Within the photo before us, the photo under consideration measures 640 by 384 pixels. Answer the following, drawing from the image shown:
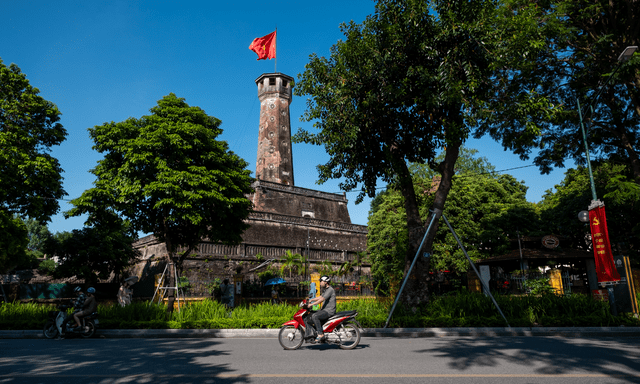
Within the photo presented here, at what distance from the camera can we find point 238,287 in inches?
816

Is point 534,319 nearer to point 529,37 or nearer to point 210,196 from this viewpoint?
point 529,37

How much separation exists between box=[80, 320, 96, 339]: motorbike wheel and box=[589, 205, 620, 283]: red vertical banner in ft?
50.0

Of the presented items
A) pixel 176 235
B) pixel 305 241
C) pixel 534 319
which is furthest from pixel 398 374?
pixel 305 241

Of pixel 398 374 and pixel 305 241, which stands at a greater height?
pixel 305 241

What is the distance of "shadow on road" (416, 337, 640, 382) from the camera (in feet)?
18.7

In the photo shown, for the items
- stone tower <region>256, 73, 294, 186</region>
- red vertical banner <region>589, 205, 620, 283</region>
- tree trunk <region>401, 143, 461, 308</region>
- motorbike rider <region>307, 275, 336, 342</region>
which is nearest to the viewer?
motorbike rider <region>307, 275, 336, 342</region>

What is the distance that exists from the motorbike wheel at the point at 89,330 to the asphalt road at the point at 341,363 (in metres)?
2.01

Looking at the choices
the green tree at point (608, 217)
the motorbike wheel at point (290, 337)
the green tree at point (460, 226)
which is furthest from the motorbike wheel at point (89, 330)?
the green tree at point (608, 217)

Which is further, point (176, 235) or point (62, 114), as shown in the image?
point (62, 114)

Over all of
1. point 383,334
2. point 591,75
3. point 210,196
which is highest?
point 591,75

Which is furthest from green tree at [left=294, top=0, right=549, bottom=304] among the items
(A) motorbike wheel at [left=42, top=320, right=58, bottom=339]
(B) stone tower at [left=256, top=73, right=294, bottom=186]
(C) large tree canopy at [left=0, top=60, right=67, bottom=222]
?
(B) stone tower at [left=256, top=73, right=294, bottom=186]

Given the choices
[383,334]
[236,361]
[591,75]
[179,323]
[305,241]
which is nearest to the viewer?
[236,361]

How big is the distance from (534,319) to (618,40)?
12.2m

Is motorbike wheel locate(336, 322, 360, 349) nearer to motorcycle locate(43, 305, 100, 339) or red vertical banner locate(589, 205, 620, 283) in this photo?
motorcycle locate(43, 305, 100, 339)
